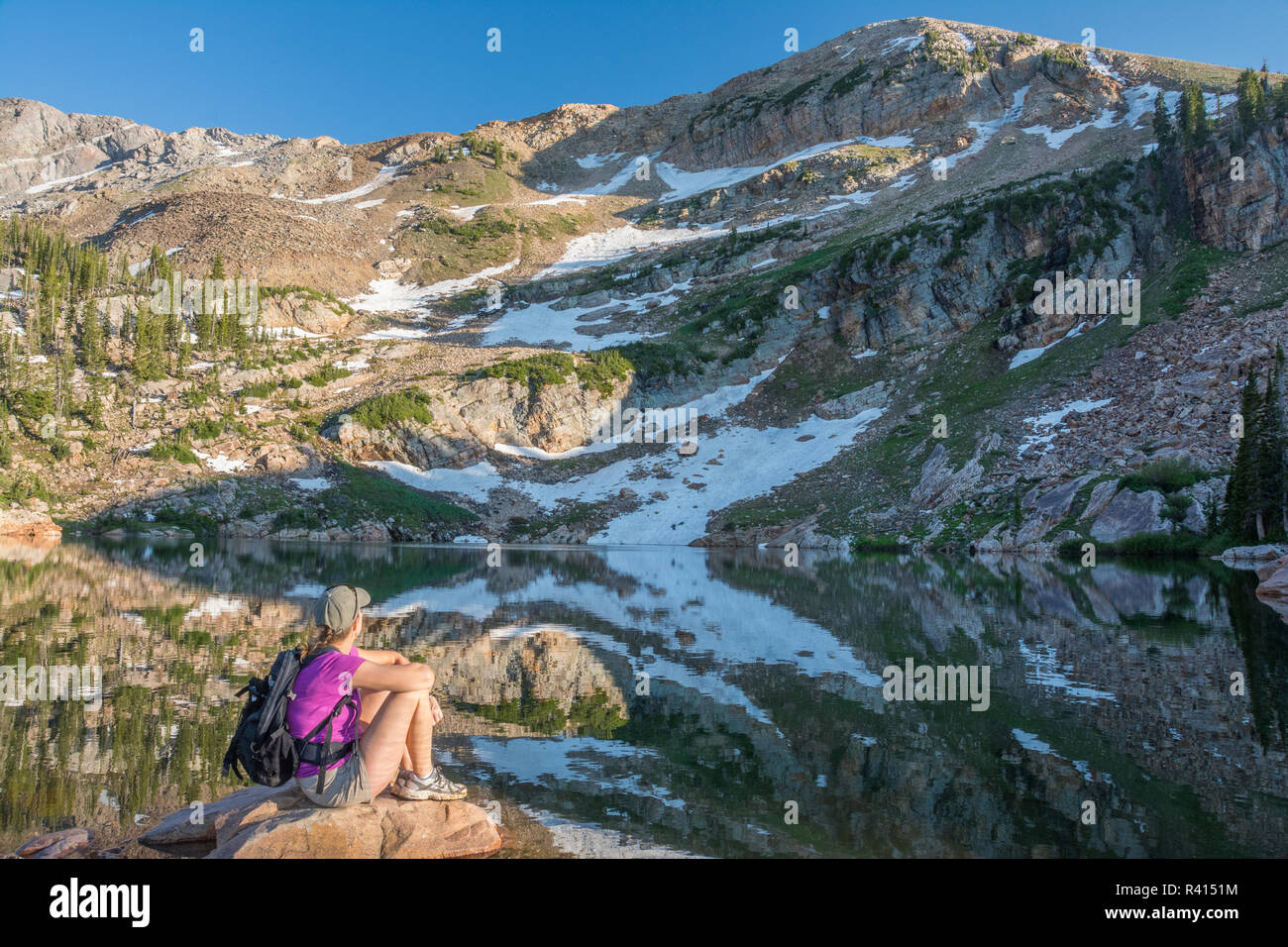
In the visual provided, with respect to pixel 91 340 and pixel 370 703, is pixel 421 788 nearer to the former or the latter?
pixel 370 703

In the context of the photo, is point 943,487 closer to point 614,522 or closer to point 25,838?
point 614,522

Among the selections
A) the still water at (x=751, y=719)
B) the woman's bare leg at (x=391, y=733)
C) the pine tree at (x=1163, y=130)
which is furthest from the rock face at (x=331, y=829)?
the pine tree at (x=1163, y=130)

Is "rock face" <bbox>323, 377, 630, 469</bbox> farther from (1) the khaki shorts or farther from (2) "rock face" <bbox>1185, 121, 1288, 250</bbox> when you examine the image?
(1) the khaki shorts

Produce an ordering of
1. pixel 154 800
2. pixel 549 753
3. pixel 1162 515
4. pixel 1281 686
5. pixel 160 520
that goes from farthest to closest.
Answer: pixel 160 520 < pixel 1162 515 < pixel 1281 686 < pixel 549 753 < pixel 154 800

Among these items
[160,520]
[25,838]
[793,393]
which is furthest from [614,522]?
[25,838]

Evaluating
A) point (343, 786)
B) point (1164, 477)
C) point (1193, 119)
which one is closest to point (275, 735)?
point (343, 786)

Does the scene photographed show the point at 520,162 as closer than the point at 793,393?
No
